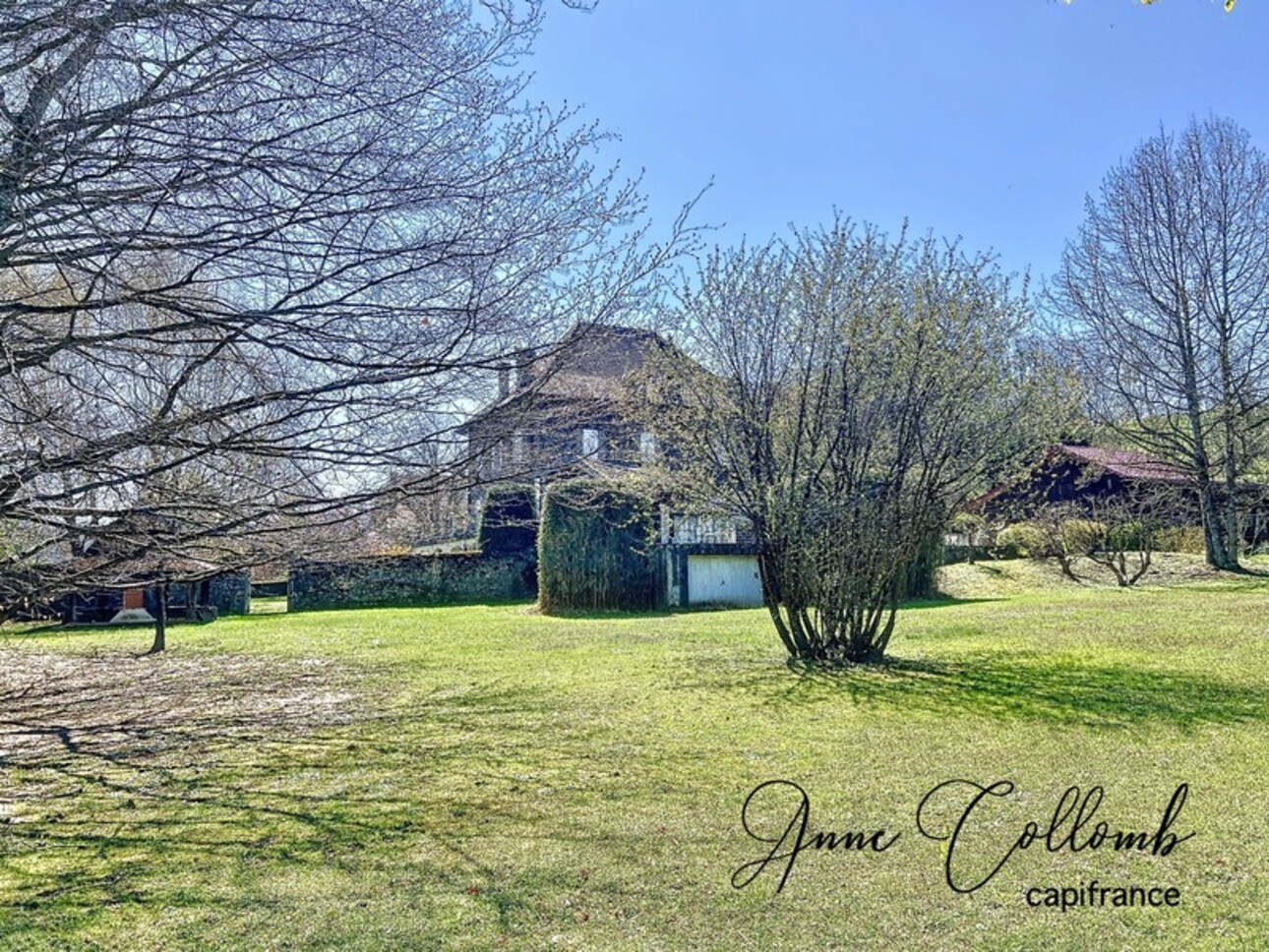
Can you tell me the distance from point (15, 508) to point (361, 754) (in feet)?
7.45

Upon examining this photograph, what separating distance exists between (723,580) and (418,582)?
22.5 feet

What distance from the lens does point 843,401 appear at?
7.65m

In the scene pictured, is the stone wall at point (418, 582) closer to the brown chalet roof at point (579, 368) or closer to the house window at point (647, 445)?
the house window at point (647, 445)

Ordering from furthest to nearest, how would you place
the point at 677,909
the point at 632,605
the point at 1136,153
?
the point at 1136,153 → the point at 632,605 → the point at 677,909

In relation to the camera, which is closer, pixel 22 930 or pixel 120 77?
pixel 22 930

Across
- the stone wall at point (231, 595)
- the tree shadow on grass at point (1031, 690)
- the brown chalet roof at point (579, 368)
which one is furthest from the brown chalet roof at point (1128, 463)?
the stone wall at point (231, 595)

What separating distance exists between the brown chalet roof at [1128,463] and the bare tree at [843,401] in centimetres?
1478

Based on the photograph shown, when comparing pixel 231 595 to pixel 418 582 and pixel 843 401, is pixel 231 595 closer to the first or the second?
pixel 418 582

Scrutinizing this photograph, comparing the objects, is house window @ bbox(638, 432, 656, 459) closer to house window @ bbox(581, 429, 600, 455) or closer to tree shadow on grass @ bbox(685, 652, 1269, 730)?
house window @ bbox(581, 429, 600, 455)

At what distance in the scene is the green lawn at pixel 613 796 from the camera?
2730mm

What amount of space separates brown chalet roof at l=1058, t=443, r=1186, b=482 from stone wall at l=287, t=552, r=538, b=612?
1337 cm

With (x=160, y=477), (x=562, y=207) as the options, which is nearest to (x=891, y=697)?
(x=562, y=207)

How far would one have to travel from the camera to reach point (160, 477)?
516cm

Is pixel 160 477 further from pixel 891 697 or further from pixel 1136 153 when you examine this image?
pixel 1136 153
